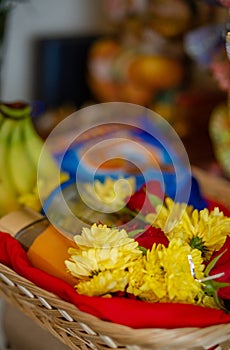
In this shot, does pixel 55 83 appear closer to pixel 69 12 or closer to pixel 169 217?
pixel 69 12

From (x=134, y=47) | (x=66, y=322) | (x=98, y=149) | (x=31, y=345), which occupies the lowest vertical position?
(x=31, y=345)

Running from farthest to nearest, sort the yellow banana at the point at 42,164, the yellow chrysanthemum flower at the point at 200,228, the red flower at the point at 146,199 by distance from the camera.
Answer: the yellow banana at the point at 42,164, the red flower at the point at 146,199, the yellow chrysanthemum flower at the point at 200,228

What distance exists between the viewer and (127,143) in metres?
1.06

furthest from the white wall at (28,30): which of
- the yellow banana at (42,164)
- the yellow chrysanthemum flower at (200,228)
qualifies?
the yellow chrysanthemum flower at (200,228)

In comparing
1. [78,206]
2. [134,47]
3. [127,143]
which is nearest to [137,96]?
[134,47]

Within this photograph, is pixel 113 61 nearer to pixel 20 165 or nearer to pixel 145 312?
pixel 20 165

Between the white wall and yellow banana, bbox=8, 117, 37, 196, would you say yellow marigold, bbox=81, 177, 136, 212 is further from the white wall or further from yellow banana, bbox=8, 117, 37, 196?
the white wall

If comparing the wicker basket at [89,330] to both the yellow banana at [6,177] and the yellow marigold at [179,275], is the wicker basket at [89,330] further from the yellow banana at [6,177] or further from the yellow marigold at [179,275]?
the yellow banana at [6,177]

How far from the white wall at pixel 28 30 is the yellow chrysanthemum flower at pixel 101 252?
1110mm

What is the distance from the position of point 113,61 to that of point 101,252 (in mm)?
1090

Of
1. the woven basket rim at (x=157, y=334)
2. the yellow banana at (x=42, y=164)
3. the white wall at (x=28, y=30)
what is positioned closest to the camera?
the woven basket rim at (x=157, y=334)

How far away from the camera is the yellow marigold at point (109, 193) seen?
0.84 metres

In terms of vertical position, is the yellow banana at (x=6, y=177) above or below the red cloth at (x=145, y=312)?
above

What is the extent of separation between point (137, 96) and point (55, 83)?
0.82 feet
